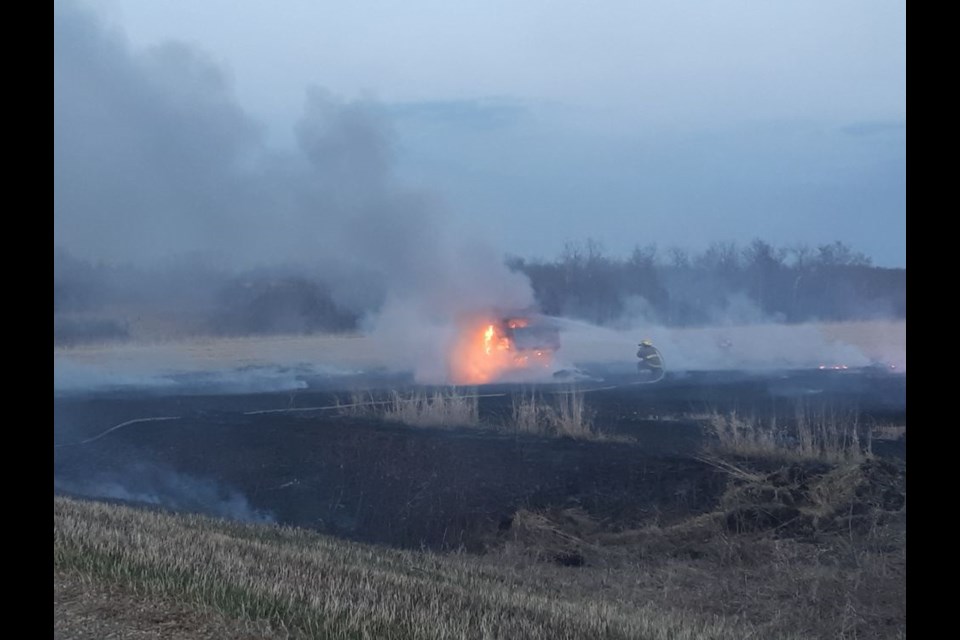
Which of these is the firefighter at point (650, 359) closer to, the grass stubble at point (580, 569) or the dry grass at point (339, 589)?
the grass stubble at point (580, 569)

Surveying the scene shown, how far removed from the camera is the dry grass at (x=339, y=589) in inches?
276

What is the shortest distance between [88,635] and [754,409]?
2032 cm

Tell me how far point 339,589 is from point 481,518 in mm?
7148

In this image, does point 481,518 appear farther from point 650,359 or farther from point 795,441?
point 650,359

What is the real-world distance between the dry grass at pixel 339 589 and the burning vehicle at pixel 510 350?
66.3ft

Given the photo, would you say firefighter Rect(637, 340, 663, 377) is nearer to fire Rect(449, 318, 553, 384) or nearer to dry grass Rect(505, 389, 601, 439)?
fire Rect(449, 318, 553, 384)

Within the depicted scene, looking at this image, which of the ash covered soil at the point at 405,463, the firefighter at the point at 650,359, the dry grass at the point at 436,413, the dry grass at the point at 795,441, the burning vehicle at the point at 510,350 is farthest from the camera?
the firefighter at the point at 650,359

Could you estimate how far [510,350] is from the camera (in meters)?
31.7

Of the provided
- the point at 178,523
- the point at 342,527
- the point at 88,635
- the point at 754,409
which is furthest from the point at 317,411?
the point at 88,635

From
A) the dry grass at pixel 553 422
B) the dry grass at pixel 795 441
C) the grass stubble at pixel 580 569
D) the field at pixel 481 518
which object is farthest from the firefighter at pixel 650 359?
the grass stubble at pixel 580 569

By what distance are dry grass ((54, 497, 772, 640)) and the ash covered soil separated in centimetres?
375

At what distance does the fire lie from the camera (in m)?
31.7

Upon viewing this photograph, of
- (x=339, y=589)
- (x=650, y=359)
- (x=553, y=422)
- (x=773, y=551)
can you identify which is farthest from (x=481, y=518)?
(x=650, y=359)

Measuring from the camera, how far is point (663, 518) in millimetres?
14406
